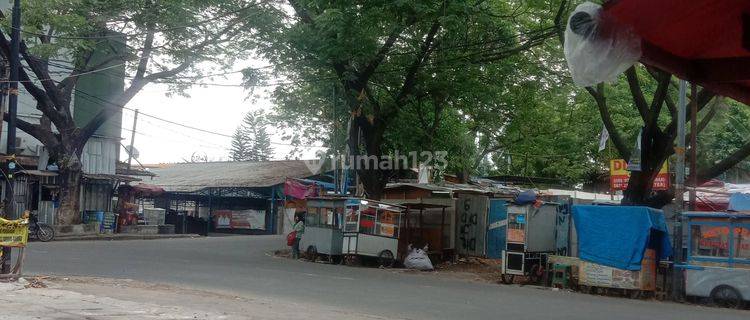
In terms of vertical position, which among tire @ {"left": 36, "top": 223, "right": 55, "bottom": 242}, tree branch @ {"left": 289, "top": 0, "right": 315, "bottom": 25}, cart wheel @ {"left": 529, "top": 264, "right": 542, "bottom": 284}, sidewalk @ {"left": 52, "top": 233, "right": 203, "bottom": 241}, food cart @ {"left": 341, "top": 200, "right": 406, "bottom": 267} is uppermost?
tree branch @ {"left": 289, "top": 0, "right": 315, "bottom": 25}

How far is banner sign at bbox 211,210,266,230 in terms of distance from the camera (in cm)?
4434

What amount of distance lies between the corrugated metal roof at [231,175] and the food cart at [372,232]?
1911cm

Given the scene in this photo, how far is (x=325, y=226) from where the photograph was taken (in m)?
22.7

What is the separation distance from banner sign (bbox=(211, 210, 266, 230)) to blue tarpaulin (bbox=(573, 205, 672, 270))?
29.6m

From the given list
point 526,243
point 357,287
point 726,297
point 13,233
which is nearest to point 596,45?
point 357,287

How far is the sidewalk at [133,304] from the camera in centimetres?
1014

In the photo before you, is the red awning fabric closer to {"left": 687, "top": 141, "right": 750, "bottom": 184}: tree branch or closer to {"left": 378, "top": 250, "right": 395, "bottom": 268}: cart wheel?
{"left": 687, "top": 141, "right": 750, "bottom": 184}: tree branch

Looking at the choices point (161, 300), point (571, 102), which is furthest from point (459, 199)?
point (161, 300)

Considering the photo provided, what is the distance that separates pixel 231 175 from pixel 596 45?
42.8 meters

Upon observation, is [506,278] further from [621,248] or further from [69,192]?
[69,192]

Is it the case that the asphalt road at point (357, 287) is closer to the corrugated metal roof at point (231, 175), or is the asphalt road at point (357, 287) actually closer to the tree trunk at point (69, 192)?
the tree trunk at point (69, 192)

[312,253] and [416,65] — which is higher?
[416,65]

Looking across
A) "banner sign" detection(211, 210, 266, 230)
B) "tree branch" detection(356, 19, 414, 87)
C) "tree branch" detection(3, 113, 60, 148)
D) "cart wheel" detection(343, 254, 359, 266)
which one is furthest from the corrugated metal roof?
"tree branch" detection(356, 19, 414, 87)

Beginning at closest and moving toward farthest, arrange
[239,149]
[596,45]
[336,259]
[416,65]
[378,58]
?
[596,45], [378,58], [416,65], [336,259], [239,149]
